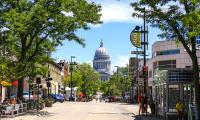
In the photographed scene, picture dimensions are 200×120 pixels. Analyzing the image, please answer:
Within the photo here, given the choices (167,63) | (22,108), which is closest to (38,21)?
(22,108)

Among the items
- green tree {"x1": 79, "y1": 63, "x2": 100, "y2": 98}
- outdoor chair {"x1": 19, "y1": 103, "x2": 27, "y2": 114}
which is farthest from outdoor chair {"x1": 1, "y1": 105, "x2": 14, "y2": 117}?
green tree {"x1": 79, "y1": 63, "x2": 100, "y2": 98}

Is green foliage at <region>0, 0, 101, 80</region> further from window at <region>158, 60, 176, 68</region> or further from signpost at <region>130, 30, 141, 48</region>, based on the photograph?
window at <region>158, 60, 176, 68</region>

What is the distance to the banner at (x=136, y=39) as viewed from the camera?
47.7 metres

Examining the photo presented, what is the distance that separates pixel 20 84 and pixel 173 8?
23.5 m

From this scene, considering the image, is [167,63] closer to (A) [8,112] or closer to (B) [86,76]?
(B) [86,76]

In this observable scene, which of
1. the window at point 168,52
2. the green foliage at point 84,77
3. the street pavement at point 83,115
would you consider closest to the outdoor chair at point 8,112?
the street pavement at point 83,115

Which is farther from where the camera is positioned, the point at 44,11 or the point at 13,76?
the point at 44,11

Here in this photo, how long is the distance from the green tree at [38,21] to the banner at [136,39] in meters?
3.46

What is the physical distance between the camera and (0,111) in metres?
38.0

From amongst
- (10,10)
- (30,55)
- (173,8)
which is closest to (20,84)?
(30,55)

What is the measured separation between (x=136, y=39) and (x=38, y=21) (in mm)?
9492

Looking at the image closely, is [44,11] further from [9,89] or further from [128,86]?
[128,86]

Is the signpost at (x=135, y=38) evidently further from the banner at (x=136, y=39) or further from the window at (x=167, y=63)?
the window at (x=167, y=63)

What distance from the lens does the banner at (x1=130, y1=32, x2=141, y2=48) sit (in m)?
47.7
